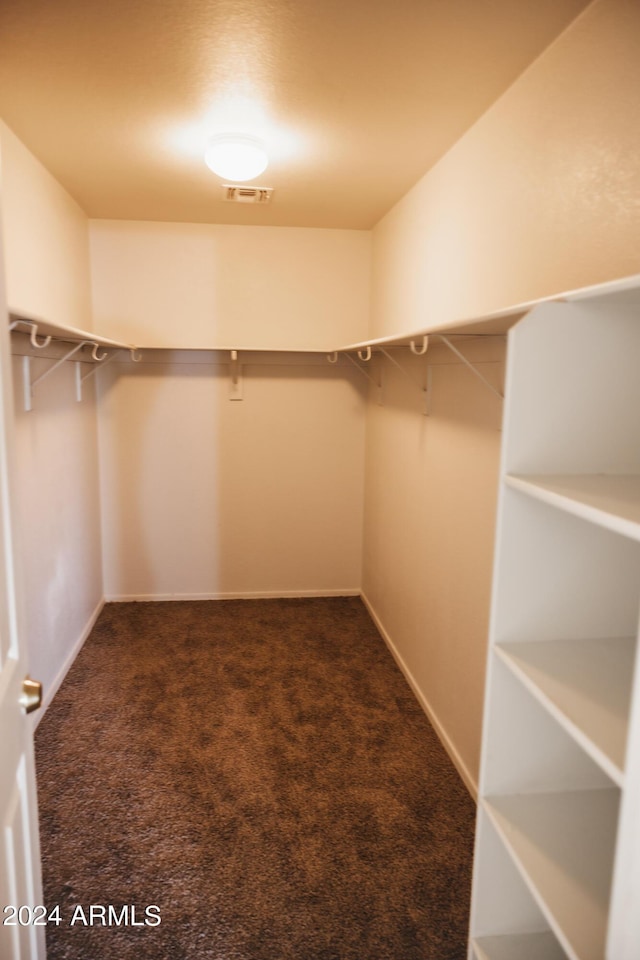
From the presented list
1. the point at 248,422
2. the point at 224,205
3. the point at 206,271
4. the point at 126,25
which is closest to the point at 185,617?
the point at 248,422

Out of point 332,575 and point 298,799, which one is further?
point 332,575

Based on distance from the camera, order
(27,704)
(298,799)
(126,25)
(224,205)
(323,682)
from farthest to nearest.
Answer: (224,205)
(323,682)
(298,799)
(126,25)
(27,704)

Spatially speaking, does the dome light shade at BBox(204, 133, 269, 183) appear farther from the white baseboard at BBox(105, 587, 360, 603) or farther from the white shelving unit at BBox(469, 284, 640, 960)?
the white baseboard at BBox(105, 587, 360, 603)

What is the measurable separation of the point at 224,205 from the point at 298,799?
2869 millimetres

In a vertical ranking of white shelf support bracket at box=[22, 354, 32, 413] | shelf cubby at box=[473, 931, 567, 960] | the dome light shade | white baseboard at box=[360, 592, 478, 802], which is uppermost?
the dome light shade

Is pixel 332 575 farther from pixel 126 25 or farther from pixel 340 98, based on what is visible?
pixel 126 25

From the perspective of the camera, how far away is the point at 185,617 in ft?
12.4

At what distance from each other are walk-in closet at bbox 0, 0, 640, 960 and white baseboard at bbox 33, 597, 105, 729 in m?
0.04

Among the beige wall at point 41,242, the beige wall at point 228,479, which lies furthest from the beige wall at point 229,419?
the beige wall at point 41,242

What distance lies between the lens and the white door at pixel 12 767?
101 centimetres

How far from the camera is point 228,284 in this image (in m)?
3.78

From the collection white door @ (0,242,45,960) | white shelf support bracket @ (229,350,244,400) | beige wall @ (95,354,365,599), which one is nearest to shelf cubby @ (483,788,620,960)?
white door @ (0,242,45,960)

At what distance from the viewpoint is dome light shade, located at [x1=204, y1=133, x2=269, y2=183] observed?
2295 mm

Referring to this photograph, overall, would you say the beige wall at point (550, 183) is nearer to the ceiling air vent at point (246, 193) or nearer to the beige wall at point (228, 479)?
the ceiling air vent at point (246, 193)
